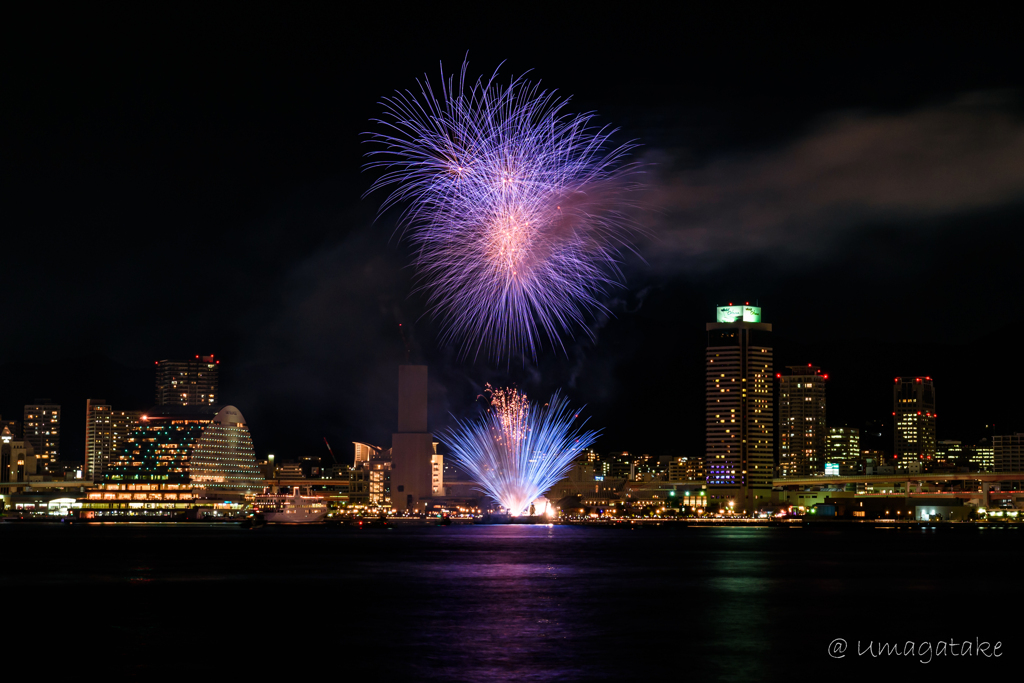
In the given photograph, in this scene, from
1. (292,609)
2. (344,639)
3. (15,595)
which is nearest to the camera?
(344,639)

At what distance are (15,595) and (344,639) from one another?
30.7 meters

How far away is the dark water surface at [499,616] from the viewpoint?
47812 mm

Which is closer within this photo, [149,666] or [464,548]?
[149,666]

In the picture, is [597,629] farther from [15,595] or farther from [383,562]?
[383,562]

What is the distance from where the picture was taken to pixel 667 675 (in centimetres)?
4634

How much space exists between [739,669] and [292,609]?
30.1m

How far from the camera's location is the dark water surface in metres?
47.8

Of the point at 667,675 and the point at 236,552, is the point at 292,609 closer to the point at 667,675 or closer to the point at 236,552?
the point at 667,675

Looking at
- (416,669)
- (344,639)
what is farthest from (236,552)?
(416,669)

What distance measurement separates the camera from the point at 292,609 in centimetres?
6862

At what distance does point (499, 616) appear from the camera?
64.3 m

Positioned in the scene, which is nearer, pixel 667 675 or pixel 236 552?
pixel 667 675

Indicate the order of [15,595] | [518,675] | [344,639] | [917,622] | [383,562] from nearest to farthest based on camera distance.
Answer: [518,675] < [344,639] < [917,622] < [15,595] < [383,562]

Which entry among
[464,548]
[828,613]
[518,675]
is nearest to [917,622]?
[828,613]
